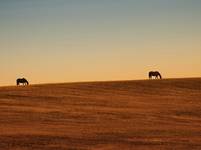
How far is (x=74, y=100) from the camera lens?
34219mm

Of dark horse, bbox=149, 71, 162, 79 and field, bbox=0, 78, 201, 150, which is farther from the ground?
dark horse, bbox=149, 71, 162, 79

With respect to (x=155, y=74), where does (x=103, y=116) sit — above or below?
below

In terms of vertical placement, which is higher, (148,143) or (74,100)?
(74,100)

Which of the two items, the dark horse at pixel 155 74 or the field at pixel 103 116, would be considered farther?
the dark horse at pixel 155 74

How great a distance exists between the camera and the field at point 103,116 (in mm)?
20047

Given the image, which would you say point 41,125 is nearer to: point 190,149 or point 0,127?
point 0,127

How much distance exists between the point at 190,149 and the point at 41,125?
7383mm

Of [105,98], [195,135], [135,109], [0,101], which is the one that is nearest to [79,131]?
[195,135]

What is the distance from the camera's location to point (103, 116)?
90.1 feet

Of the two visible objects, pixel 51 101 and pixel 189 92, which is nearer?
pixel 51 101

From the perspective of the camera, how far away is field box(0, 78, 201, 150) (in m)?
20.0

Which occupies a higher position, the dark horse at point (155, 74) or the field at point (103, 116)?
the dark horse at point (155, 74)

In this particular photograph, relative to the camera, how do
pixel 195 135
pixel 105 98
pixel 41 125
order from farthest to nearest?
pixel 105 98
pixel 41 125
pixel 195 135

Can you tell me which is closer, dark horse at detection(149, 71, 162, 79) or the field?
the field
